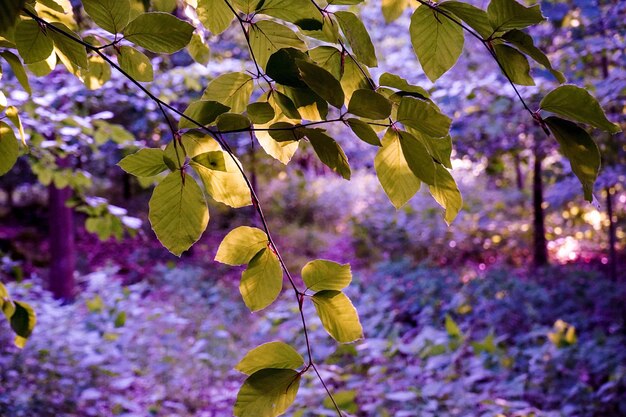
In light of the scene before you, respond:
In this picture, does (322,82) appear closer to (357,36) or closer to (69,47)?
(357,36)

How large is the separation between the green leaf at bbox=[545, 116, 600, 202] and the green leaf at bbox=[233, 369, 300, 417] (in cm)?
33

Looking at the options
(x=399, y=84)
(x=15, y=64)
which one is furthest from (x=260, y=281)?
(x=15, y=64)

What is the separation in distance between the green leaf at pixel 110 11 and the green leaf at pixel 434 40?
31 centimetres

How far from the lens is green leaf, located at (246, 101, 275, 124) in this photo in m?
0.58

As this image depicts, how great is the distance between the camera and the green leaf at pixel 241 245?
1.83 ft

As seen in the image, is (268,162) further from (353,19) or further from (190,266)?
(353,19)

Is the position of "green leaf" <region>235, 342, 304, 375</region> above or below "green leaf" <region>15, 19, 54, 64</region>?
below

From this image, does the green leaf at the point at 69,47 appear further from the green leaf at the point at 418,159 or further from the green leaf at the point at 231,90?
the green leaf at the point at 418,159

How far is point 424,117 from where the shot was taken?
1.56ft

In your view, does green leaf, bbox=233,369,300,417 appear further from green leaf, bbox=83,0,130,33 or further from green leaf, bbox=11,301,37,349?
green leaf, bbox=11,301,37,349

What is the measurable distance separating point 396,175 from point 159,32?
0.98 ft

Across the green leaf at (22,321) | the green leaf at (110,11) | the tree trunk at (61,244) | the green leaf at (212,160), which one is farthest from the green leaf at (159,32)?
the tree trunk at (61,244)

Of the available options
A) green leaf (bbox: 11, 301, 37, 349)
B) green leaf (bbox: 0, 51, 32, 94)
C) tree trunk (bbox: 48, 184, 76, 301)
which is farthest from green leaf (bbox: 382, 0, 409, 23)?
tree trunk (bbox: 48, 184, 76, 301)

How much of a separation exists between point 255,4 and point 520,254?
29.1 feet
